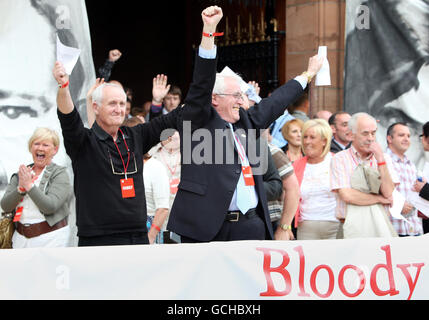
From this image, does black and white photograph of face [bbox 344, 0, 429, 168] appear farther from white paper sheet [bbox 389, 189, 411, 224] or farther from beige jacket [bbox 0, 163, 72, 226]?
beige jacket [bbox 0, 163, 72, 226]

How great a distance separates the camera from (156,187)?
5367mm

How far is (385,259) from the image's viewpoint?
345cm

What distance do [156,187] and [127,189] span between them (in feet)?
3.99

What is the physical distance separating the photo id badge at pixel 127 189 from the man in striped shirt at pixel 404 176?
2411mm

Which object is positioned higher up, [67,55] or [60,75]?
[67,55]

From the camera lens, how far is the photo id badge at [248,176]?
4.01 meters

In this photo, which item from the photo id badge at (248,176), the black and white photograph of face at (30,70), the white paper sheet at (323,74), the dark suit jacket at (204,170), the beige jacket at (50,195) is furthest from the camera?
the black and white photograph of face at (30,70)

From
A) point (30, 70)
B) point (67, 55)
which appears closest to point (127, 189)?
point (67, 55)

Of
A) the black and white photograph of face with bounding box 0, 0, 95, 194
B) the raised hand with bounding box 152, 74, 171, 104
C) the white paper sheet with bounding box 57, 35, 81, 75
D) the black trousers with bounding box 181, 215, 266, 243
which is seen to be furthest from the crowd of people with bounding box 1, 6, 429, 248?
the black and white photograph of face with bounding box 0, 0, 95, 194

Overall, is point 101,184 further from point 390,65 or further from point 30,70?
point 390,65

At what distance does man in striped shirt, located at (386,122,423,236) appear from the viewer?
5.67 meters

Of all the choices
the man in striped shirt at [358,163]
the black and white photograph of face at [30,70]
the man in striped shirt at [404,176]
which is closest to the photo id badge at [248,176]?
the man in striped shirt at [358,163]

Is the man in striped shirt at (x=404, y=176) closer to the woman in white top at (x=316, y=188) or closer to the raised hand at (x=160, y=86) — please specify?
the woman in white top at (x=316, y=188)

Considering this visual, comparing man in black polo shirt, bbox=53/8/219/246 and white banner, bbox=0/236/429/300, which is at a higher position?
man in black polo shirt, bbox=53/8/219/246
